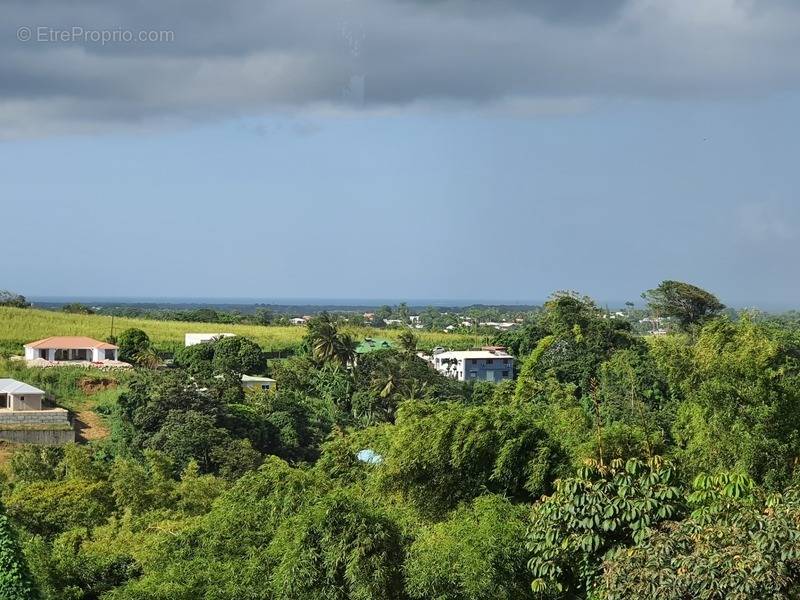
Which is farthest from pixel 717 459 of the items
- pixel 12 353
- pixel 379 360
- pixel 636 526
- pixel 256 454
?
pixel 12 353

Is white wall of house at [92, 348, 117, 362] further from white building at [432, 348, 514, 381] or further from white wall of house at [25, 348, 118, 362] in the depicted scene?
white building at [432, 348, 514, 381]

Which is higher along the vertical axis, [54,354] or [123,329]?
[123,329]

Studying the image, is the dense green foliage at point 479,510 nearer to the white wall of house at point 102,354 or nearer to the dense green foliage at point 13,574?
the dense green foliage at point 13,574

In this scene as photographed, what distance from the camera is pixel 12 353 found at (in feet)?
192

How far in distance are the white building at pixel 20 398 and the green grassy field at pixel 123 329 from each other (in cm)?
1563

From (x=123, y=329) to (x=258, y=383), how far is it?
Answer: 18.5 metres

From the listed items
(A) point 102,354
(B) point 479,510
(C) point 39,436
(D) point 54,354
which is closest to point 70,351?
(D) point 54,354

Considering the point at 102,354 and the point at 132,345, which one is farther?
the point at 132,345

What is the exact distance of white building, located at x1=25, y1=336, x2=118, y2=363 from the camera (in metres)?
55.2

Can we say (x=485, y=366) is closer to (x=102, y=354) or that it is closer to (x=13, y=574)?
(x=102, y=354)

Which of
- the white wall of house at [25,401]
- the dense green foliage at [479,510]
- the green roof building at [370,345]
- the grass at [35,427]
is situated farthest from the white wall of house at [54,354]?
the dense green foliage at [479,510]

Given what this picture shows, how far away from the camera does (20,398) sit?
140 ft

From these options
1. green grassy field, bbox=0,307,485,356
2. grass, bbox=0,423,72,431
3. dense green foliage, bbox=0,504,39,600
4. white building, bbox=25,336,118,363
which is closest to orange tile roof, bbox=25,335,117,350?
white building, bbox=25,336,118,363

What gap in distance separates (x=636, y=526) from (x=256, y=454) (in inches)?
A: 981
